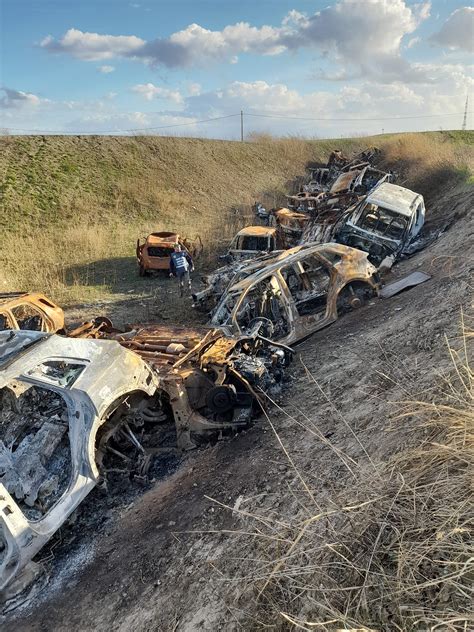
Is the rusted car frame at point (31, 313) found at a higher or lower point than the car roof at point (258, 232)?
lower

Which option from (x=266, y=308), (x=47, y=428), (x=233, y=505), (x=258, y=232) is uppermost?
(x=258, y=232)

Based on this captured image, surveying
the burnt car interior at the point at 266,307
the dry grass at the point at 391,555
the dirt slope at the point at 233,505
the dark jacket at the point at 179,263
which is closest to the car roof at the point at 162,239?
the dark jacket at the point at 179,263

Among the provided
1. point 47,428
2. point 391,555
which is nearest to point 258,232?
point 47,428

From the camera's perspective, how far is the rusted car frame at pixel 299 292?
23.5ft

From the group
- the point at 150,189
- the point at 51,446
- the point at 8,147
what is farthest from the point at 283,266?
the point at 8,147

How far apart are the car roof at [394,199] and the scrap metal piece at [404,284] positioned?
122 inches

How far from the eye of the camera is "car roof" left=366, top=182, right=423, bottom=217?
1127 centimetres

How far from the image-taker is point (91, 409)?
12.8 feet

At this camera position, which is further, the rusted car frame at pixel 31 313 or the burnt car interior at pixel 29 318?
the burnt car interior at pixel 29 318

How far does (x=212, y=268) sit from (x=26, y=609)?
1328 centimetres

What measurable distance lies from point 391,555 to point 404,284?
22.0 ft

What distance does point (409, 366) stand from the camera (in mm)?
4918

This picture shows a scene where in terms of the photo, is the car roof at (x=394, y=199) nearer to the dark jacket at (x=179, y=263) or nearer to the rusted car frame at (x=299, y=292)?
the rusted car frame at (x=299, y=292)

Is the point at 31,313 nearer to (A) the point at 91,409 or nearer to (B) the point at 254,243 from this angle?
(A) the point at 91,409
